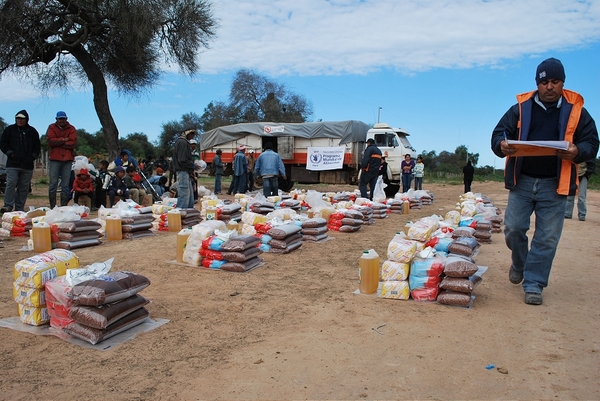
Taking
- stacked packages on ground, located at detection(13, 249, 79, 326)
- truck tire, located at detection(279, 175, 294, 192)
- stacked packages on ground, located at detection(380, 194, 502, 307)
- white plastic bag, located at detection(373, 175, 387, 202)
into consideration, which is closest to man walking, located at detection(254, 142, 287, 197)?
white plastic bag, located at detection(373, 175, 387, 202)

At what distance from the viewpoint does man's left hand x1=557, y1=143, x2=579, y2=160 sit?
3748 millimetres

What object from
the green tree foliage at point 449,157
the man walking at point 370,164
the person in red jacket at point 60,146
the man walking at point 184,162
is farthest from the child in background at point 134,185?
the green tree foliage at point 449,157

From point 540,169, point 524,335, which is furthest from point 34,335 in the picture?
point 540,169

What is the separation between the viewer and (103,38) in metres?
17.6

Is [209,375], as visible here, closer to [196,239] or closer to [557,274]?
[196,239]

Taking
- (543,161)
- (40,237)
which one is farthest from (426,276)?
(40,237)

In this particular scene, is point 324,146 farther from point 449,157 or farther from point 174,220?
point 449,157

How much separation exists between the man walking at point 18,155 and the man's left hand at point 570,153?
8.24 m

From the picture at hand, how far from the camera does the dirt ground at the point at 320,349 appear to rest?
101 inches

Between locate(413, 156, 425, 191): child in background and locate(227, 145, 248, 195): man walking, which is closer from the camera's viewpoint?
locate(227, 145, 248, 195): man walking

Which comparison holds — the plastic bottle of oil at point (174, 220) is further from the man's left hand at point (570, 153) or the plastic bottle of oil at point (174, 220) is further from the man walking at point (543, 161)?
the man's left hand at point (570, 153)

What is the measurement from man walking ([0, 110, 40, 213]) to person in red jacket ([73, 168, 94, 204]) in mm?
1321

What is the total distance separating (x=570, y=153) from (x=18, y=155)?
27.5 feet

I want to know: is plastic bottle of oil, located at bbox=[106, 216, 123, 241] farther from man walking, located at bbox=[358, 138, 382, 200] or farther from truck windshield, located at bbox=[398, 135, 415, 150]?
truck windshield, located at bbox=[398, 135, 415, 150]
